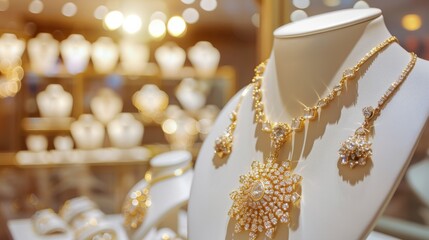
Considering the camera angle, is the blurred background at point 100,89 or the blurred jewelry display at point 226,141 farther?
the blurred background at point 100,89

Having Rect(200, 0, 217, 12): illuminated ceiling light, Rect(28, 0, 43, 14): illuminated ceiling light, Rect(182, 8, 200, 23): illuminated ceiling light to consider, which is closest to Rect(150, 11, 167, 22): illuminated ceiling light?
Rect(182, 8, 200, 23): illuminated ceiling light

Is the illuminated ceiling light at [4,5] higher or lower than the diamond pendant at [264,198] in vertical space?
higher

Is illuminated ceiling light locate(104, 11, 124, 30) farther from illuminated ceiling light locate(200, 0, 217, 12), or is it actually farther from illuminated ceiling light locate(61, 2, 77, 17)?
illuminated ceiling light locate(200, 0, 217, 12)

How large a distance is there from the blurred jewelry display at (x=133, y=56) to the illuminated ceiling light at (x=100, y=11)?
28cm

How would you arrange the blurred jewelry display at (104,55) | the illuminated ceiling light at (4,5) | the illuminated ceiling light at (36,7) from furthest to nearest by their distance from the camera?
the blurred jewelry display at (104,55) → the illuminated ceiling light at (36,7) → the illuminated ceiling light at (4,5)

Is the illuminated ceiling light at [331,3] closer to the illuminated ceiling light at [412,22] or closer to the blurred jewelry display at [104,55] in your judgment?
the illuminated ceiling light at [412,22]

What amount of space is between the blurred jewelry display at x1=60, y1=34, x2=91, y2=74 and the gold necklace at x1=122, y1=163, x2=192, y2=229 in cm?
303

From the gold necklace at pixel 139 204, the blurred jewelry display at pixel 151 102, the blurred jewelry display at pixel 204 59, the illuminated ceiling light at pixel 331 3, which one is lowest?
the blurred jewelry display at pixel 151 102

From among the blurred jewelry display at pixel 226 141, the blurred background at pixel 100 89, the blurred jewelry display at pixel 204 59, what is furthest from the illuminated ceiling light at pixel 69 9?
the blurred jewelry display at pixel 226 141

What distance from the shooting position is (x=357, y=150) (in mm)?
692

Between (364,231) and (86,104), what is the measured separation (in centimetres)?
368

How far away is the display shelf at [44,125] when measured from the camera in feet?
13.1

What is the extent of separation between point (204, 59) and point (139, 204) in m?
3.36

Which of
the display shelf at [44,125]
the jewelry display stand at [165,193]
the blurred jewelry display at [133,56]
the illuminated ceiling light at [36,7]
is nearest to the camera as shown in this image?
the jewelry display stand at [165,193]
